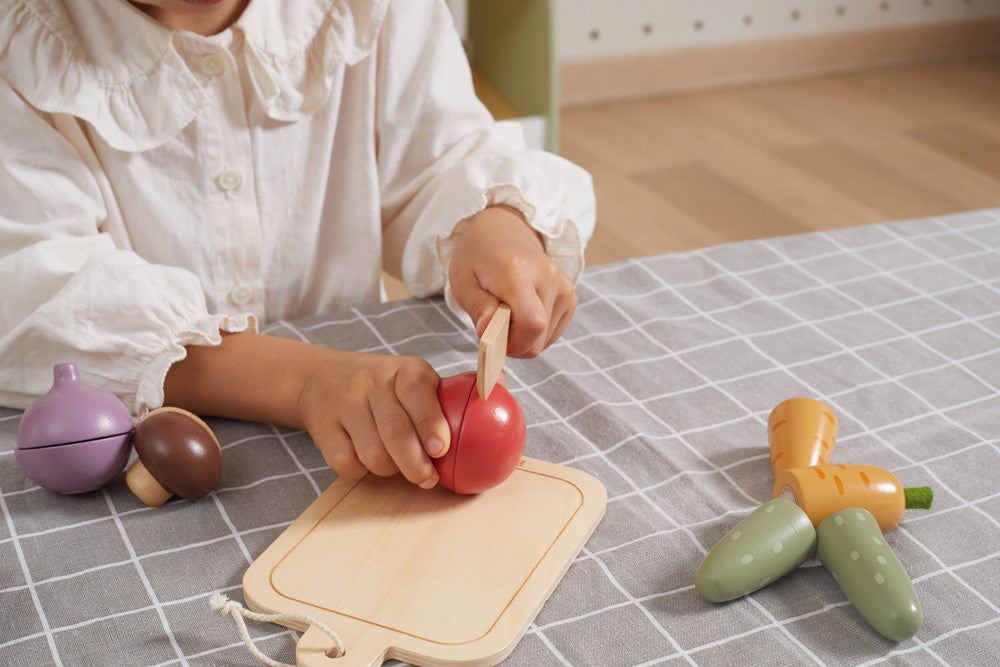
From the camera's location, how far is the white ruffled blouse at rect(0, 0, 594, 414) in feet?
2.02

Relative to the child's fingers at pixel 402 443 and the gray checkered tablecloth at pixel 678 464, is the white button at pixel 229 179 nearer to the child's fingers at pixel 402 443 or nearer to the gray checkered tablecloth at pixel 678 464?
the gray checkered tablecloth at pixel 678 464

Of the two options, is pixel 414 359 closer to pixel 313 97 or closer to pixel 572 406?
pixel 572 406

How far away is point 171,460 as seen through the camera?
0.52 meters

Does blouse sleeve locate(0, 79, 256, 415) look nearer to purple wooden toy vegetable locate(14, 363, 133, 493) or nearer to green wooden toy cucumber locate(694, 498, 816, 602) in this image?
purple wooden toy vegetable locate(14, 363, 133, 493)

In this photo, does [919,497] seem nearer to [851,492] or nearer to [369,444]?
[851,492]

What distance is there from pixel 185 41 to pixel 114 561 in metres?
0.37

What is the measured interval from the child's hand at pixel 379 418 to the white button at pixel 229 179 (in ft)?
0.77

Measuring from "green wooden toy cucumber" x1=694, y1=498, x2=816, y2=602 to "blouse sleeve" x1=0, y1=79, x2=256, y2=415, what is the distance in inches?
12.8

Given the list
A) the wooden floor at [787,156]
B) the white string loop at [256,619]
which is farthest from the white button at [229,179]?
the wooden floor at [787,156]

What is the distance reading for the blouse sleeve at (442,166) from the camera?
72 centimetres

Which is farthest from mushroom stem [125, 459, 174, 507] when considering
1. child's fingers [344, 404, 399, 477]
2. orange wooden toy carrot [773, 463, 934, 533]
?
orange wooden toy carrot [773, 463, 934, 533]

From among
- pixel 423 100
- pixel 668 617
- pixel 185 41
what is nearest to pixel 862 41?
pixel 423 100

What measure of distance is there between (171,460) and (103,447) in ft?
0.13

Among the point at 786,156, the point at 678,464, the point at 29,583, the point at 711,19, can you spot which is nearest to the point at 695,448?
the point at 678,464
